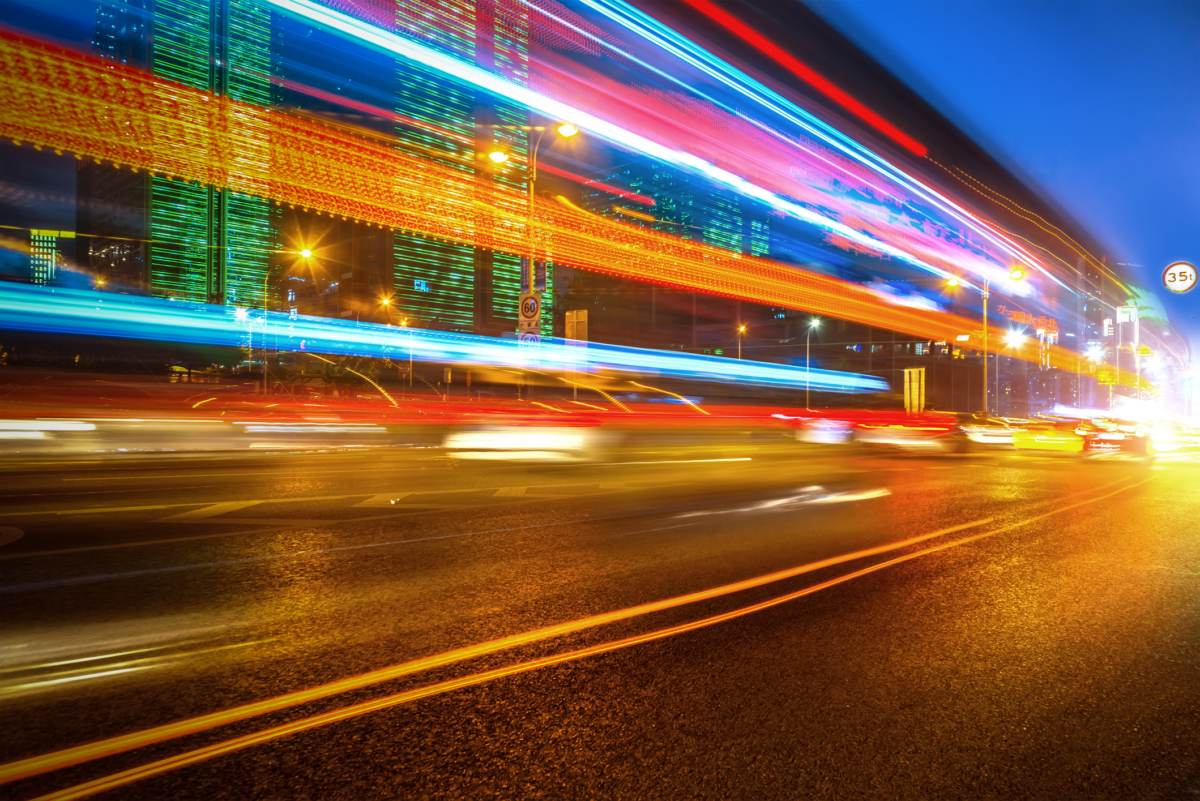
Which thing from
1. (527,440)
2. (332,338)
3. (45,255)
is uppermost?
(45,255)

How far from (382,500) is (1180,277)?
2316 cm

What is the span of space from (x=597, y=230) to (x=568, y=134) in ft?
21.4

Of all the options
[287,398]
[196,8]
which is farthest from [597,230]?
[196,8]

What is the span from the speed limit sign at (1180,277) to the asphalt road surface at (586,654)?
15.6 metres

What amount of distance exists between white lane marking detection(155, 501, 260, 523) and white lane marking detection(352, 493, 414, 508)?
129 cm

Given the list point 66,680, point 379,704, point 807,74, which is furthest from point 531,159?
point 379,704

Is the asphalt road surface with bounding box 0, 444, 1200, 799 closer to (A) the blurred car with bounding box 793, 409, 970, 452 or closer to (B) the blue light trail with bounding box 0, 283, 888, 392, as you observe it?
(B) the blue light trail with bounding box 0, 283, 888, 392

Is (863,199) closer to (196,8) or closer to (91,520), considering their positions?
(196,8)

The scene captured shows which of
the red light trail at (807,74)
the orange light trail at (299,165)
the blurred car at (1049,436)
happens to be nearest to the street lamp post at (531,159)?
the orange light trail at (299,165)

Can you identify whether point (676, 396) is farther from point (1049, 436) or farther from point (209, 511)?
point (209, 511)

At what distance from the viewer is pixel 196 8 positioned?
23844mm

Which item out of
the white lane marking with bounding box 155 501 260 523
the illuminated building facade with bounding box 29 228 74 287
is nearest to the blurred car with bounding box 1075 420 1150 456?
the white lane marking with bounding box 155 501 260 523

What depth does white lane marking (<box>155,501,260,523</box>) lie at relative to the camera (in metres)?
→ 7.37

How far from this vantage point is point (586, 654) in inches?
143
